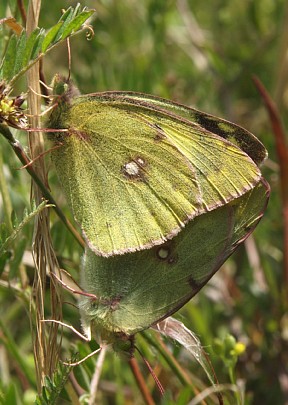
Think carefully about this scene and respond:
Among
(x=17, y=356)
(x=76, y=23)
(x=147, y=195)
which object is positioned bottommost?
(x=17, y=356)

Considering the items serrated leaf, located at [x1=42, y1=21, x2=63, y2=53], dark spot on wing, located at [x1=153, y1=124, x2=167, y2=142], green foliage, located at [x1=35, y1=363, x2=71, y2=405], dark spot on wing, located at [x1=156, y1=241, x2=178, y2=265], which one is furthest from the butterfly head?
green foliage, located at [x1=35, y1=363, x2=71, y2=405]

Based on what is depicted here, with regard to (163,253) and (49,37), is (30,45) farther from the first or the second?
(163,253)

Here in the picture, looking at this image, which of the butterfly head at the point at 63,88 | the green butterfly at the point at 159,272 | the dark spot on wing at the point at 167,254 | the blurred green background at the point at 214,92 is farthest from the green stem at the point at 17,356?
the butterfly head at the point at 63,88

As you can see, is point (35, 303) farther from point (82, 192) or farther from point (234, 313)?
point (234, 313)

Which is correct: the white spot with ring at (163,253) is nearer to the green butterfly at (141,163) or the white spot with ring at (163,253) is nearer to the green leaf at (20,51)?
the green butterfly at (141,163)

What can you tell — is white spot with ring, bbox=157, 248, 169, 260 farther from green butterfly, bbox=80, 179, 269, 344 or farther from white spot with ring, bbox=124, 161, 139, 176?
white spot with ring, bbox=124, 161, 139, 176

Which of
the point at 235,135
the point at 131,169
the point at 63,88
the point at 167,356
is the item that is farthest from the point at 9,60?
the point at 167,356
